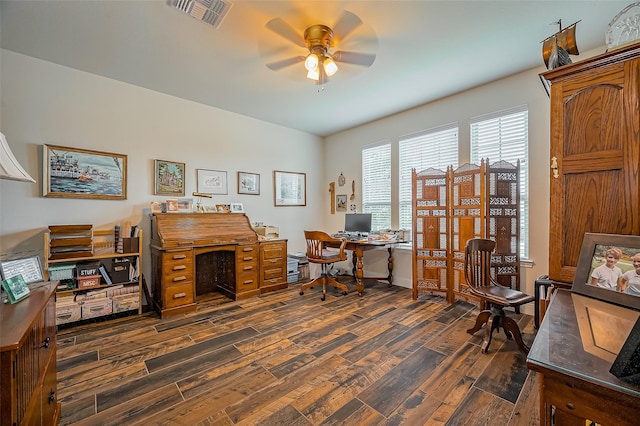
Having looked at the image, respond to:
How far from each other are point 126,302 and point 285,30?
342cm

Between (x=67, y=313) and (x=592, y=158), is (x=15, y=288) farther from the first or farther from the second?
(x=592, y=158)

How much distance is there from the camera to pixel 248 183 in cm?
457

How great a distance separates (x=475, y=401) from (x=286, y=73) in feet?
11.5

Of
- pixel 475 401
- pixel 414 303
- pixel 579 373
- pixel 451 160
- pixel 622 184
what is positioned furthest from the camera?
pixel 451 160

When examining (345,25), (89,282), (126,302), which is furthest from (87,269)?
(345,25)

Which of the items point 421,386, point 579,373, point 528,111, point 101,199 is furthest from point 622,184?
point 101,199

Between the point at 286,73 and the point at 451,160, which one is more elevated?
the point at 286,73

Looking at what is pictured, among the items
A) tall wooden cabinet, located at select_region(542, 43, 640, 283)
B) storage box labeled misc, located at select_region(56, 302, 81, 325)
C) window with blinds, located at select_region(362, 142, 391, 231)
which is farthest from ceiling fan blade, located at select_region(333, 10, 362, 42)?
storage box labeled misc, located at select_region(56, 302, 81, 325)

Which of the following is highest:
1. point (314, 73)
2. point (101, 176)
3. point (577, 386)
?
point (314, 73)

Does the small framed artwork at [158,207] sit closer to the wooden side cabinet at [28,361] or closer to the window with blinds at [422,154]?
the wooden side cabinet at [28,361]

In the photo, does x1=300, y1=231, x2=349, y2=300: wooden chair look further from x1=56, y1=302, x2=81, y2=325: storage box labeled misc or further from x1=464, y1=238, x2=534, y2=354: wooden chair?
x1=56, y1=302, x2=81, y2=325: storage box labeled misc

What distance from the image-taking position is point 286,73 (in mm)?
3104

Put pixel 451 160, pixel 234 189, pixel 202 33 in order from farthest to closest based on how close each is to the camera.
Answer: pixel 234 189 → pixel 451 160 → pixel 202 33

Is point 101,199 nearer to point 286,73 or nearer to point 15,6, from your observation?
point 15,6
